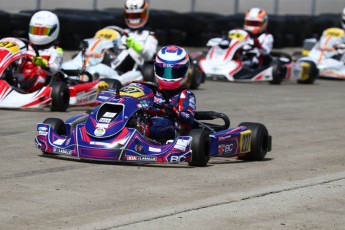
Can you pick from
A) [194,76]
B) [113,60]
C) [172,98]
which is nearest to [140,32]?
[113,60]

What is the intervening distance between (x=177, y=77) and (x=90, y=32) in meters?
10.4

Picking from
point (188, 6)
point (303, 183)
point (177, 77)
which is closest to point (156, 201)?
point (303, 183)

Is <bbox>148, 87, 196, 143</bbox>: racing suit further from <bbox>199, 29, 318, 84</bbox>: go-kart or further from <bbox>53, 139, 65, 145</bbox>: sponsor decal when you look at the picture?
<bbox>199, 29, 318, 84</bbox>: go-kart

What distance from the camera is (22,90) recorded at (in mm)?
12188

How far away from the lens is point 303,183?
783cm

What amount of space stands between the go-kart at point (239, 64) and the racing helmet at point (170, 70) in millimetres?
7755

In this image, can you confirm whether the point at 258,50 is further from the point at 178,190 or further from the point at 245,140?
the point at 178,190

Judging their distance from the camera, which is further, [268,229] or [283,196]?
[283,196]

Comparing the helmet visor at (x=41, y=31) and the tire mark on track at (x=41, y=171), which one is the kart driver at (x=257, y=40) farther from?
the tire mark on track at (x=41, y=171)

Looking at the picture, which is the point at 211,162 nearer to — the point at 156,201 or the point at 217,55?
the point at 156,201

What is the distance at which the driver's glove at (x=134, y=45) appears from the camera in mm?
14828

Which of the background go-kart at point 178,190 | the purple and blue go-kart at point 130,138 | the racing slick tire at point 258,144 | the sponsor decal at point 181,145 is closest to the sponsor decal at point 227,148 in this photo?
the purple and blue go-kart at point 130,138

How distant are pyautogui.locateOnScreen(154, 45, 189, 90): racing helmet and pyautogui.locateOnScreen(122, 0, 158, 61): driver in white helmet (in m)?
6.27

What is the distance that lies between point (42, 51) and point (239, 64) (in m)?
5.13
